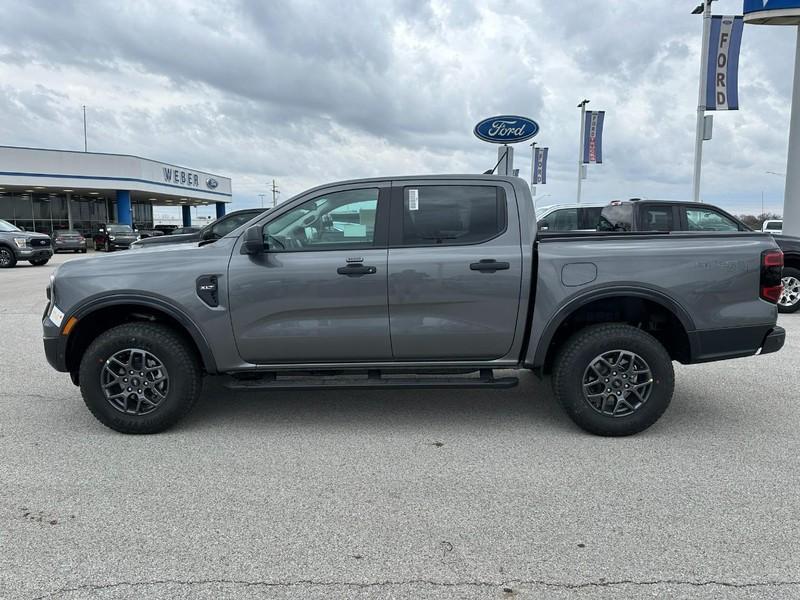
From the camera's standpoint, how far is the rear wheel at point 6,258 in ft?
62.0

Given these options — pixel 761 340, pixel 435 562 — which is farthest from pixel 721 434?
pixel 435 562

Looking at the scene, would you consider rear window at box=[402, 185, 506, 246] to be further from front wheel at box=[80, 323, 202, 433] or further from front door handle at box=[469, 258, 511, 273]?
front wheel at box=[80, 323, 202, 433]

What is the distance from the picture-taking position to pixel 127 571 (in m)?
2.63

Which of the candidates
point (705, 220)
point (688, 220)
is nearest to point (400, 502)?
point (688, 220)

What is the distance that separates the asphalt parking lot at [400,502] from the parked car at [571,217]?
7339 mm

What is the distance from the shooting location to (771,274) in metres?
4.10

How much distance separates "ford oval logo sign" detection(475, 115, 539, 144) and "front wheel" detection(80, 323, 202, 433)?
11349mm

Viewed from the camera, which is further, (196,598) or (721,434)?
(721,434)

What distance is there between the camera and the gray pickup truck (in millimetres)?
4070

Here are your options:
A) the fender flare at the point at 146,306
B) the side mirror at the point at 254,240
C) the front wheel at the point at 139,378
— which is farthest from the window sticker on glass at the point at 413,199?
the front wheel at the point at 139,378

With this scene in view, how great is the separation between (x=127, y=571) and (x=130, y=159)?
4007cm

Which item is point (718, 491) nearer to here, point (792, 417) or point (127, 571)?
point (792, 417)

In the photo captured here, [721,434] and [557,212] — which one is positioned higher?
[557,212]

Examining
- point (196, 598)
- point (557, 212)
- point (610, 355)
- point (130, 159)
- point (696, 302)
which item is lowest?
point (196, 598)
